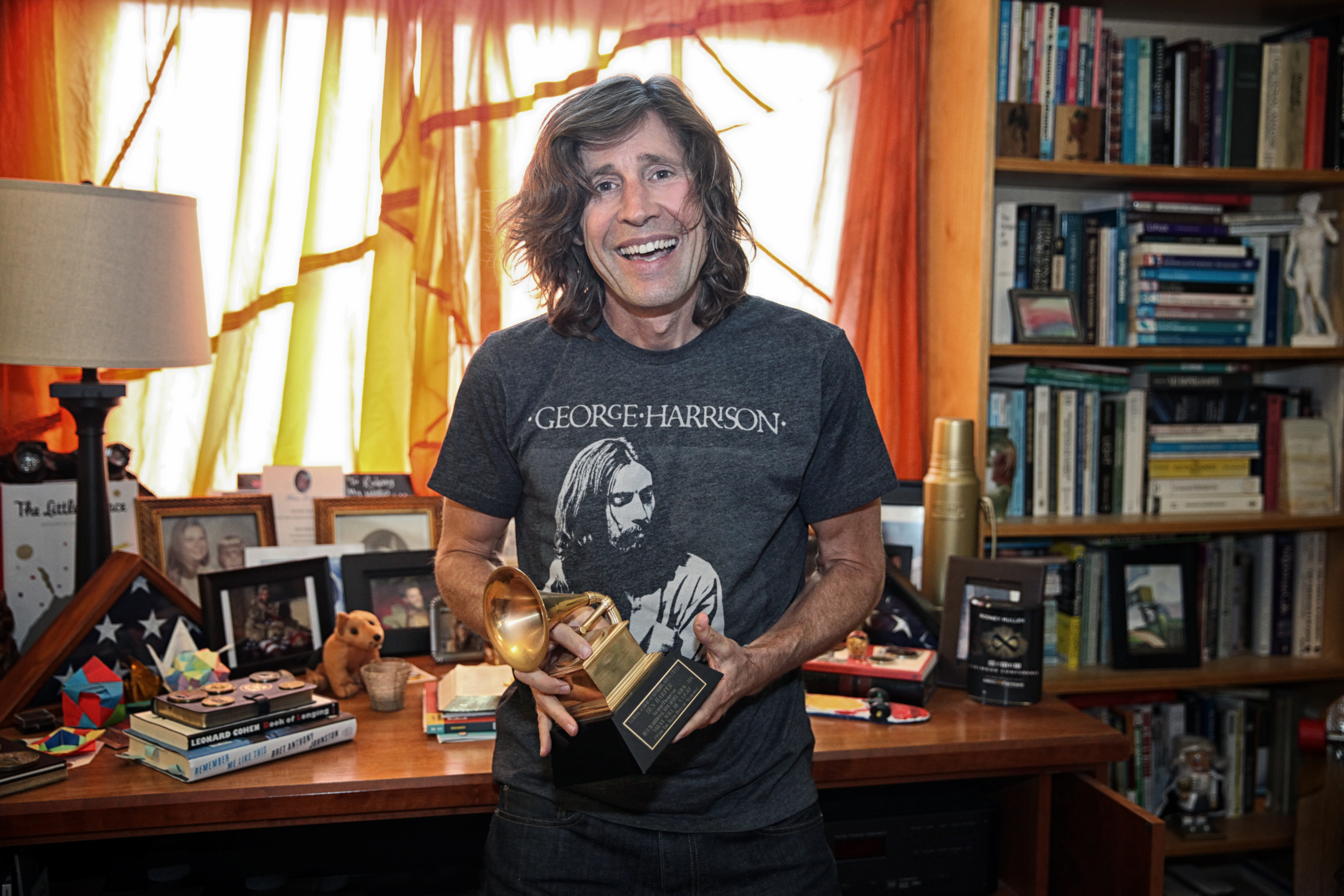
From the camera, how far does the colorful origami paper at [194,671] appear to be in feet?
5.20

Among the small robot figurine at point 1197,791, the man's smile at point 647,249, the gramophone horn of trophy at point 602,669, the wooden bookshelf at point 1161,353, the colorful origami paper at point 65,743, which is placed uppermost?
the man's smile at point 647,249

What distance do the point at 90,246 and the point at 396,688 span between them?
0.82 meters

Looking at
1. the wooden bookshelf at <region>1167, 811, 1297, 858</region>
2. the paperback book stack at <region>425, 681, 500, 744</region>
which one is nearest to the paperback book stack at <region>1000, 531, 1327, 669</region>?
the wooden bookshelf at <region>1167, 811, 1297, 858</region>

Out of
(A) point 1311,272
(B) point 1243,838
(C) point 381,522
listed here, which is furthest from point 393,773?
(A) point 1311,272

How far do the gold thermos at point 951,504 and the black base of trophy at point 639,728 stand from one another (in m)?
0.97

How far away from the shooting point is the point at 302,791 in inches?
52.7

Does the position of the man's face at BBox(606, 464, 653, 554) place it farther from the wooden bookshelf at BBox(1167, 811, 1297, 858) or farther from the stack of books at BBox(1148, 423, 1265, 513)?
the wooden bookshelf at BBox(1167, 811, 1297, 858)

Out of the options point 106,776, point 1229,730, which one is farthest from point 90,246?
point 1229,730

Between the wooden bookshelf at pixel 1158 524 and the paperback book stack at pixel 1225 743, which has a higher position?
the wooden bookshelf at pixel 1158 524

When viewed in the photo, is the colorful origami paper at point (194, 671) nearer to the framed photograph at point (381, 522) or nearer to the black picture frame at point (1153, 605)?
the framed photograph at point (381, 522)

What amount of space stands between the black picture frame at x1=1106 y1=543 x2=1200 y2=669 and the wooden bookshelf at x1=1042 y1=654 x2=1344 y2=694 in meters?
0.03

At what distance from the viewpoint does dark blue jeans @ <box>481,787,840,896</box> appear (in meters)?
1.17

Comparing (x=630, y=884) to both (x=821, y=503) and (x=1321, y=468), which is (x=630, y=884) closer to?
(x=821, y=503)

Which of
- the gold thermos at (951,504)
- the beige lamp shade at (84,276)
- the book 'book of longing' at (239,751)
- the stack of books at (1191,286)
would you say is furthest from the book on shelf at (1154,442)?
the beige lamp shade at (84,276)
